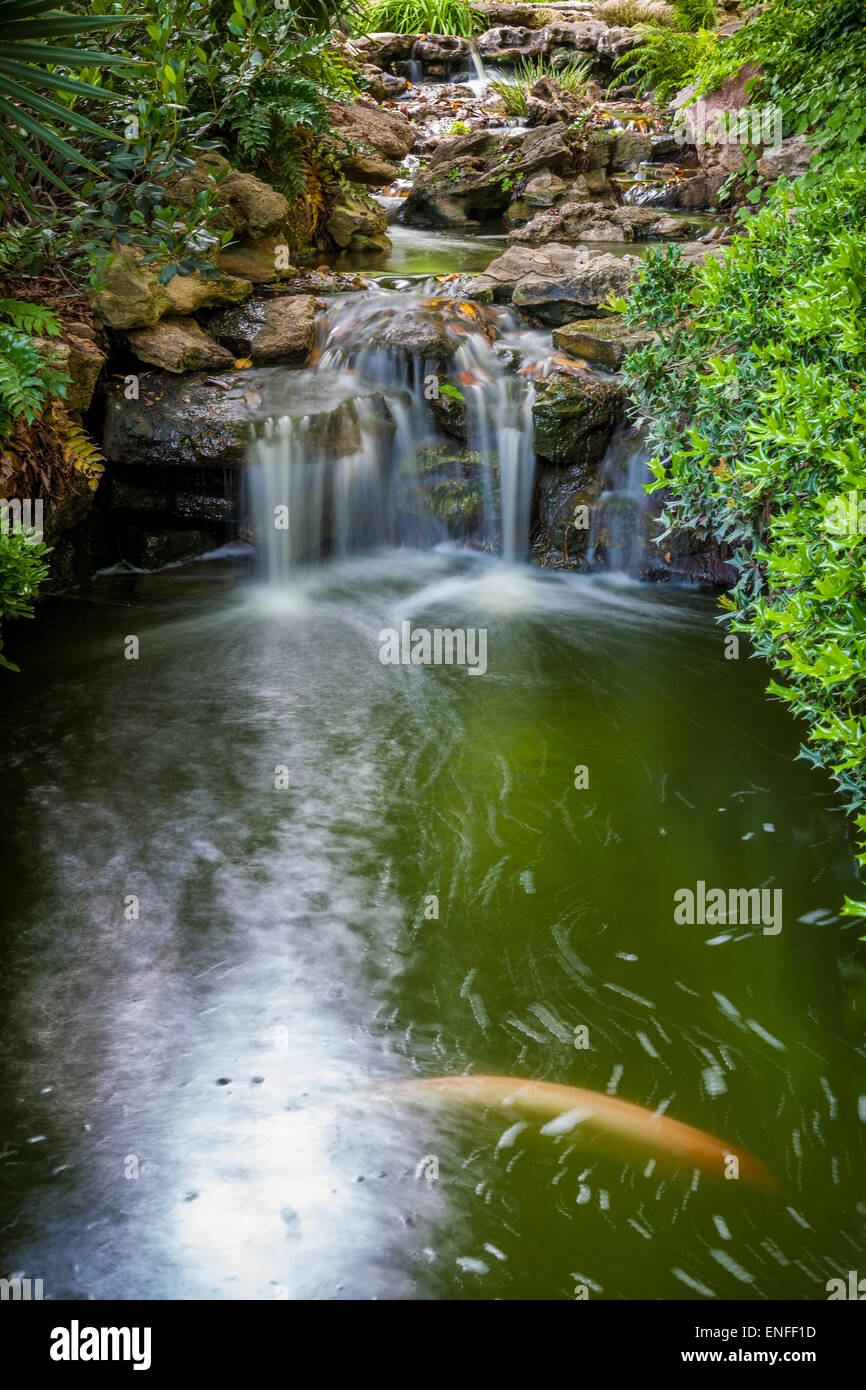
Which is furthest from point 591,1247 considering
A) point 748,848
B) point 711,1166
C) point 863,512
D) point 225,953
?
point 863,512

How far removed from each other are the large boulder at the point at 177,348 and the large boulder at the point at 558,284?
8.92 feet

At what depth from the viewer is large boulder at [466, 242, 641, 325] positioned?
9.23m

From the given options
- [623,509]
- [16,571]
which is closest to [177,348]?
[16,571]

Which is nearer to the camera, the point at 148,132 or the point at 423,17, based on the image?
the point at 148,132

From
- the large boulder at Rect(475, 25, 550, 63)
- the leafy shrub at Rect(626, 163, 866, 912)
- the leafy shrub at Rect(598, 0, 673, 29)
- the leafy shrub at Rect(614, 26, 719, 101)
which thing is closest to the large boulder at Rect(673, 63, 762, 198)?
the leafy shrub at Rect(614, 26, 719, 101)

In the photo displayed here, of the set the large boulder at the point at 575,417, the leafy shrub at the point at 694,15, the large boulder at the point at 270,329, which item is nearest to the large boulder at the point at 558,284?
the large boulder at the point at 575,417

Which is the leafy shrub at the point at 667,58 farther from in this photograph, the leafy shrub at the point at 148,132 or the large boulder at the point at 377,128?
the leafy shrub at the point at 148,132

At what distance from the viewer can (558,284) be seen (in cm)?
935

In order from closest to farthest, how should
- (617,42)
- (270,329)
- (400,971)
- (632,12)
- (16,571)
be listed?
(400,971) → (16,571) → (270,329) → (617,42) → (632,12)

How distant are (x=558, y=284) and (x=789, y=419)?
18.5 feet

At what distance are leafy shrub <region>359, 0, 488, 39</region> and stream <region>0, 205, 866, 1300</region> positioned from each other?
1733 cm

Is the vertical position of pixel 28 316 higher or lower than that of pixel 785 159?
lower

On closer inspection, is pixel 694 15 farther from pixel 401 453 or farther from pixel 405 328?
pixel 401 453

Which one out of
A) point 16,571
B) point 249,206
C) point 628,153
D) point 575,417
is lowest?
point 16,571
